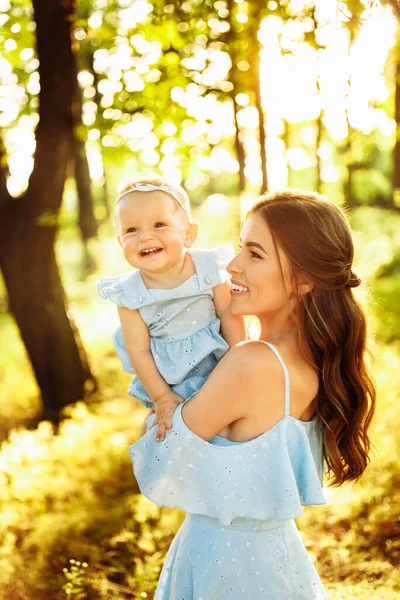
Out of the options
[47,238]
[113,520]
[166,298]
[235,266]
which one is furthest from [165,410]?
[47,238]

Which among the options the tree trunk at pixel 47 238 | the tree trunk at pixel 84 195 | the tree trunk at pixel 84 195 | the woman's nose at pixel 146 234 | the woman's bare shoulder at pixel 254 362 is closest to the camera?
the woman's bare shoulder at pixel 254 362

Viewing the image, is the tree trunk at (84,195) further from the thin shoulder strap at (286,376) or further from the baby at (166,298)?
the thin shoulder strap at (286,376)

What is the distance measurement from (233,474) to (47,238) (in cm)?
503

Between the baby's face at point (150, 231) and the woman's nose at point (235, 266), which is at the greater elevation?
the baby's face at point (150, 231)

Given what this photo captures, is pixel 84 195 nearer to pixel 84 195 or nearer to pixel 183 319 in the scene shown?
pixel 84 195

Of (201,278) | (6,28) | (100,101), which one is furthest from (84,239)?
(201,278)

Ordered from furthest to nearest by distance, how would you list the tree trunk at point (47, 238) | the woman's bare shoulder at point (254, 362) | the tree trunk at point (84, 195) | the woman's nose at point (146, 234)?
the tree trunk at point (84, 195), the tree trunk at point (47, 238), the woman's nose at point (146, 234), the woman's bare shoulder at point (254, 362)

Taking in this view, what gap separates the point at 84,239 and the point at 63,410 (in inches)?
533

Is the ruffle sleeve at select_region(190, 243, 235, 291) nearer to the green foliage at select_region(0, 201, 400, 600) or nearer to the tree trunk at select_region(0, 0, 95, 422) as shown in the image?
the green foliage at select_region(0, 201, 400, 600)

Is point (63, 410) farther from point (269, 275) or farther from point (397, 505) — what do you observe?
point (269, 275)

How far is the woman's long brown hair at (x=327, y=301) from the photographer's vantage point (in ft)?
6.52

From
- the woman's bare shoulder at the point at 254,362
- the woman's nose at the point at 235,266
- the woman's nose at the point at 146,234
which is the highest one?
the woman's nose at the point at 146,234

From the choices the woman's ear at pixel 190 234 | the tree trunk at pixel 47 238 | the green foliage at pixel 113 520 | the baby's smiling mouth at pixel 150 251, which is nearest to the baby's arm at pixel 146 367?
the baby's smiling mouth at pixel 150 251

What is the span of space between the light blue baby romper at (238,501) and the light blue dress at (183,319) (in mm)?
206
